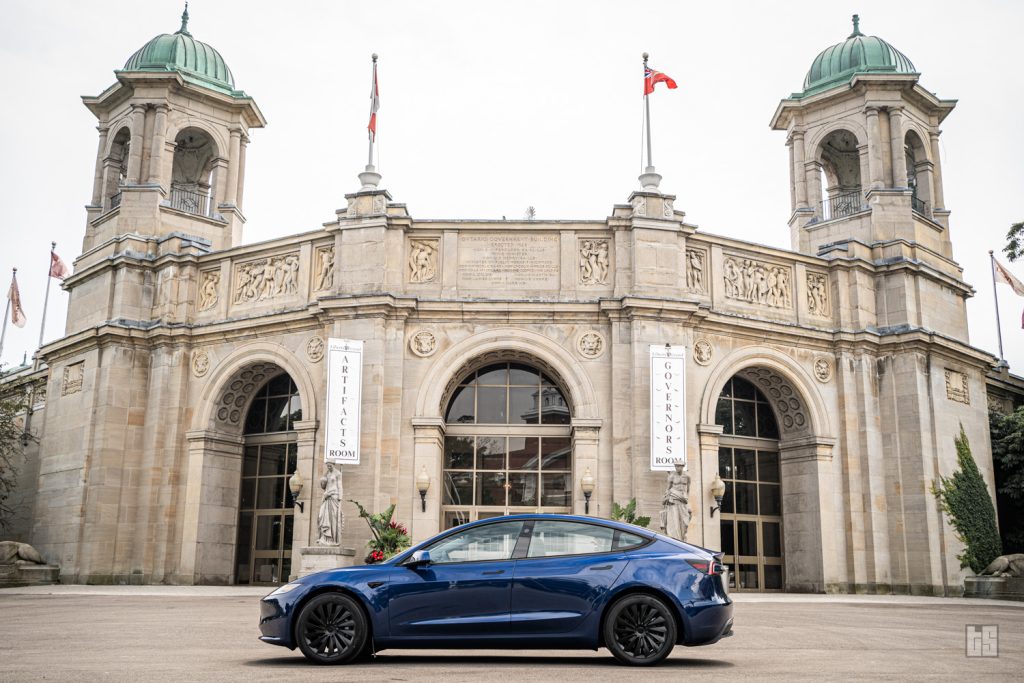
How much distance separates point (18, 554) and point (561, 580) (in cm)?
2544

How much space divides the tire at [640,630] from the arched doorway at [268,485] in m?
22.0

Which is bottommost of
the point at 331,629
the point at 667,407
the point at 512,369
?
the point at 331,629

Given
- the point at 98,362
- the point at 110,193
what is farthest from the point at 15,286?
the point at 98,362

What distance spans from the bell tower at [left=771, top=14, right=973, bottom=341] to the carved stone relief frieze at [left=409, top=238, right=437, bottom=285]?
40.4 feet

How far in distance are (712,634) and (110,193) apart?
31.6 metres

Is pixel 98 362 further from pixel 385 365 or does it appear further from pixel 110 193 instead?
pixel 385 365

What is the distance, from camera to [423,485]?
25.7 m

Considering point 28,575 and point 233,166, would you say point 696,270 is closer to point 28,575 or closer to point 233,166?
point 233,166

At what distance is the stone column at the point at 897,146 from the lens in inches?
1284

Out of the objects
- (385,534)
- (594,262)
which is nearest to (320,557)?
(385,534)

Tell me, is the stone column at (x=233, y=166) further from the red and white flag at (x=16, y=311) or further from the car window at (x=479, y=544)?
the car window at (x=479, y=544)

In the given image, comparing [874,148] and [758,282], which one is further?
[874,148]

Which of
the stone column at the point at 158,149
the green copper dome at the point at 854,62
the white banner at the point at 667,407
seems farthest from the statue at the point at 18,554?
the green copper dome at the point at 854,62

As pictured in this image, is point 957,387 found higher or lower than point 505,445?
higher
